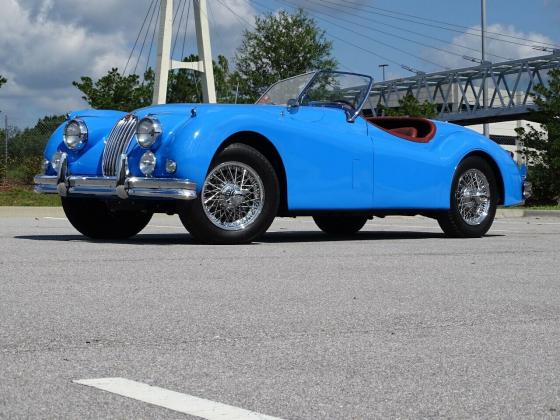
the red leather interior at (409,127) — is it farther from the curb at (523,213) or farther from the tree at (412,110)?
the tree at (412,110)

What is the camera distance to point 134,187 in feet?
30.5

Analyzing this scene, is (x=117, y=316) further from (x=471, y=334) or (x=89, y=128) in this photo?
(x=89, y=128)

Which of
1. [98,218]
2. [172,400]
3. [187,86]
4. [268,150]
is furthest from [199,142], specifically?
[187,86]

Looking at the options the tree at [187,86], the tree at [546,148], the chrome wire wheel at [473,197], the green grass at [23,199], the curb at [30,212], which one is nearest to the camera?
the chrome wire wheel at [473,197]

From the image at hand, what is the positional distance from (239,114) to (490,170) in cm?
345

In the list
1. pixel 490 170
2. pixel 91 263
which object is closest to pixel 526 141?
pixel 490 170

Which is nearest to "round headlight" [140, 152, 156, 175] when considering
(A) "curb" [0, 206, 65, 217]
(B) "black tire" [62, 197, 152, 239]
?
(B) "black tire" [62, 197, 152, 239]

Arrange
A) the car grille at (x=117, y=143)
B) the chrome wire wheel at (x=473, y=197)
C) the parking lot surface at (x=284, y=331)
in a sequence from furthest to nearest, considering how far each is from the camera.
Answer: the chrome wire wheel at (x=473, y=197)
the car grille at (x=117, y=143)
the parking lot surface at (x=284, y=331)

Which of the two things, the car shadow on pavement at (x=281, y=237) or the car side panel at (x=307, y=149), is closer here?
the car side panel at (x=307, y=149)

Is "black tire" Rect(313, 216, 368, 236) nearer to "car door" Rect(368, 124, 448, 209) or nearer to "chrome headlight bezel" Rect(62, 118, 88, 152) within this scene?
"car door" Rect(368, 124, 448, 209)

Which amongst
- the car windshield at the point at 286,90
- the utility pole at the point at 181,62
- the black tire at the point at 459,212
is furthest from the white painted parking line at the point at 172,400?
the utility pole at the point at 181,62

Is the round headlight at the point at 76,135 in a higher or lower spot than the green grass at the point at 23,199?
higher

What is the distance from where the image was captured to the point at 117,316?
530cm

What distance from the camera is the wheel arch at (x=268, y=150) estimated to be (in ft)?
31.9
